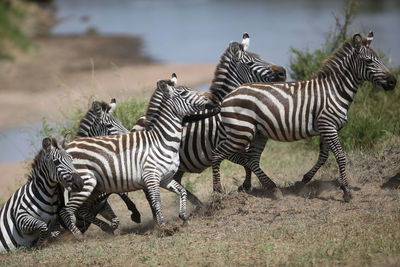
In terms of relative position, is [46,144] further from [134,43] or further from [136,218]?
[134,43]

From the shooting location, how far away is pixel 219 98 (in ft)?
33.5

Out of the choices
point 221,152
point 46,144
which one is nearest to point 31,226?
point 46,144

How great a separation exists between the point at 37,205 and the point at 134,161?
1.56 metres

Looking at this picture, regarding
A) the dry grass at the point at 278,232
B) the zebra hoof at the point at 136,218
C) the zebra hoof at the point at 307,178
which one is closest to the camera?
the dry grass at the point at 278,232

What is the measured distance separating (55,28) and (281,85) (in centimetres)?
3465

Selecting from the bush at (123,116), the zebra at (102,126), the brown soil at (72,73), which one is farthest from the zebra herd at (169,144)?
the brown soil at (72,73)

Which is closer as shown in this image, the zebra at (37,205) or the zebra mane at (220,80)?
the zebra at (37,205)

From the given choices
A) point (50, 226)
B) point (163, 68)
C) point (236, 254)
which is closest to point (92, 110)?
point (50, 226)

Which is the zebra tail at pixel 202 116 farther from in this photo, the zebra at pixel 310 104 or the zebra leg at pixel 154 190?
the zebra leg at pixel 154 190

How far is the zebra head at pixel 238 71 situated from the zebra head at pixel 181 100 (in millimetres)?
911

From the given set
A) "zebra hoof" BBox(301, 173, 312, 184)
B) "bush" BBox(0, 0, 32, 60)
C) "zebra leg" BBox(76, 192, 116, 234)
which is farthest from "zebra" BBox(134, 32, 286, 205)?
"bush" BBox(0, 0, 32, 60)

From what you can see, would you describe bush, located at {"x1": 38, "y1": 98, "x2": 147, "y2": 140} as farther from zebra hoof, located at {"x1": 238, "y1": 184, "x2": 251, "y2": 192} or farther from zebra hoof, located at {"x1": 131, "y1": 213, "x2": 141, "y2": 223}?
zebra hoof, located at {"x1": 238, "y1": 184, "x2": 251, "y2": 192}

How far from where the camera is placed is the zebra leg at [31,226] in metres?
8.76

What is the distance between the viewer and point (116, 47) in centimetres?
3447
